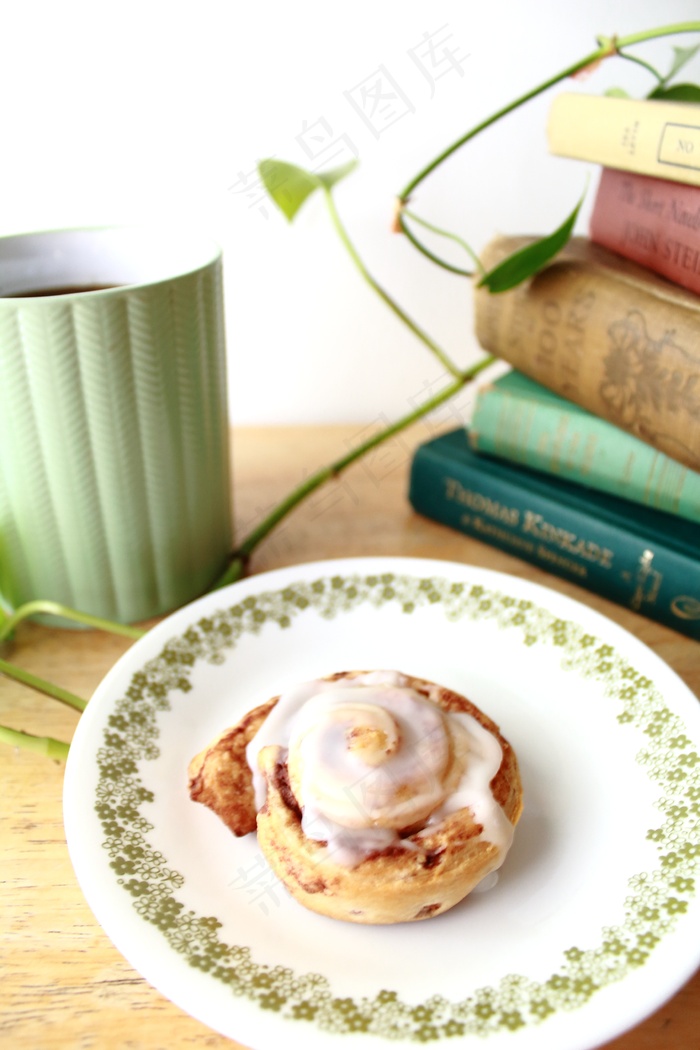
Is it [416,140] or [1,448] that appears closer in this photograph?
[1,448]

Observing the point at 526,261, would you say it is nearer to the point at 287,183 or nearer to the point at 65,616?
the point at 287,183

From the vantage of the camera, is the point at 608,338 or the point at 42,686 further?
the point at 608,338

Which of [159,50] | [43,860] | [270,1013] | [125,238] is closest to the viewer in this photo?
[270,1013]

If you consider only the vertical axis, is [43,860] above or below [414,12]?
below

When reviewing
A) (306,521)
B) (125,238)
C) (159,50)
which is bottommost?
(306,521)

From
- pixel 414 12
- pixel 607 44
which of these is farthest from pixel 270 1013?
pixel 414 12

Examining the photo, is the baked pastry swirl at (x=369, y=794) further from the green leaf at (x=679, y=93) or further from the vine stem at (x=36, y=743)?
the green leaf at (x=679, y=93)

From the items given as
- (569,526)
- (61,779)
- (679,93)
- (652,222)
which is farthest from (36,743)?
(679,93)

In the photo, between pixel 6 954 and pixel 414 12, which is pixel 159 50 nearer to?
pixel 414 12
